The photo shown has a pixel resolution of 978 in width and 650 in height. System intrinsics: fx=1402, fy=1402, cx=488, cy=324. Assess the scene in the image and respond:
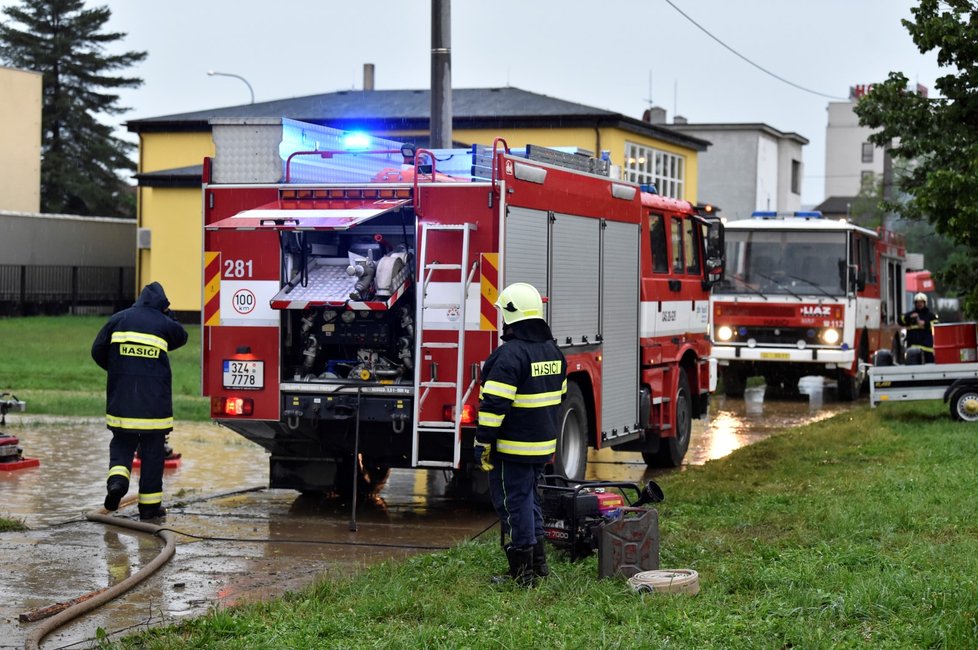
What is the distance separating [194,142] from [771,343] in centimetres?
2362

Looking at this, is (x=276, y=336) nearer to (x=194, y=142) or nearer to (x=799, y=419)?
(x=799, y=419)

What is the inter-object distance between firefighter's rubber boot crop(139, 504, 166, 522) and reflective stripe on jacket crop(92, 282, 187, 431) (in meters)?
0.58

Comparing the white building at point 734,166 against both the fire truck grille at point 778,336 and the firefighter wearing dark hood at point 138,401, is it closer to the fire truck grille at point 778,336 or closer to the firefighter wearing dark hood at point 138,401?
the fire truck grille at point 778,336

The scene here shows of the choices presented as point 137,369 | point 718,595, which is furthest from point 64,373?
point 718,595

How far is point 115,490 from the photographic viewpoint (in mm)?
10297

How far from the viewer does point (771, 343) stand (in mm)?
22453

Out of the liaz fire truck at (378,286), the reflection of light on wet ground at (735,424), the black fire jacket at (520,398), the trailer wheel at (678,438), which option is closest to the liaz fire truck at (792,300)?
the reflection of light on wet ground at (735,424)

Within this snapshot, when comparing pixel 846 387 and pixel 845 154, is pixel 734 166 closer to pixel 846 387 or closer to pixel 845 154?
pixel 846 387

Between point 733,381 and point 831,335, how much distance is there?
6.98 ft

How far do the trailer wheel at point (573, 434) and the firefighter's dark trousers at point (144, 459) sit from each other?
3.04 metres

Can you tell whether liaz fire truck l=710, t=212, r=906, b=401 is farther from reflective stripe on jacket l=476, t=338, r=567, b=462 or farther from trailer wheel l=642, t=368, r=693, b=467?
reflective stripe on jacket l=476, t=338, r=567, b=462

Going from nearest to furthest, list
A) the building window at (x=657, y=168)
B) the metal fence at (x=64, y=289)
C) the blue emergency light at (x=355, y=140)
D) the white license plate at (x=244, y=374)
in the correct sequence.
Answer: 1. the white license plate at (x=244, y=374)
2. the blue emergency light at (x=355, y=140)
3. the building window at (x=657, y=168)
4. the metal fence at (x=64, y=289)

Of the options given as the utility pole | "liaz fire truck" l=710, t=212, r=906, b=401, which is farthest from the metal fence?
the utility pole

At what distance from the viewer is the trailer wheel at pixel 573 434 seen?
11.1m
